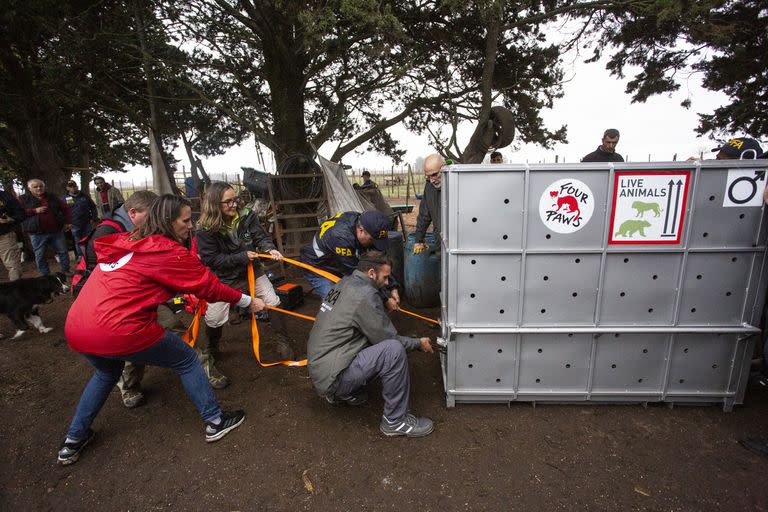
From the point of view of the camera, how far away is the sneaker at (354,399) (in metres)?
2.72

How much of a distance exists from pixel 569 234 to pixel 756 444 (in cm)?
187

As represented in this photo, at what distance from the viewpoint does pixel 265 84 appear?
31.4 ft

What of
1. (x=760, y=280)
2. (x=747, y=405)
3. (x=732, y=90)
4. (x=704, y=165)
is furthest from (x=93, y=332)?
(x=732, y=90)

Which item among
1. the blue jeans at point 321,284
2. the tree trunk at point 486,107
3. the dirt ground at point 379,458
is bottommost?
the dirt ground at point 379,458

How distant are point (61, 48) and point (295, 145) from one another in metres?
4.62

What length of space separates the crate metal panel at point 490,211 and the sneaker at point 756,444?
2029 millimetres

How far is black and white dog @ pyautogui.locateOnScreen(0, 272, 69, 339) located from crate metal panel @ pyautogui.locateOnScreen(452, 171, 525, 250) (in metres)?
5.25

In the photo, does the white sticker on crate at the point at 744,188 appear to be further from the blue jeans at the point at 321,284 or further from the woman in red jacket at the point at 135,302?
the woman in red jacket at the point at 135,302

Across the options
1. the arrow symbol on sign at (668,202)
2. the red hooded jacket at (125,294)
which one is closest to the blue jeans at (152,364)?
the red hooded jacket at (125,294)

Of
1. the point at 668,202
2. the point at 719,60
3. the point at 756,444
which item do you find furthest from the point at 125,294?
the point at 719,60

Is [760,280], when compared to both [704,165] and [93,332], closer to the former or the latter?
[704,165]

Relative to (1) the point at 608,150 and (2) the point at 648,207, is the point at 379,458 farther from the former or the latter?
(1) the point at 608,150

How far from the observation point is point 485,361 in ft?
9.22

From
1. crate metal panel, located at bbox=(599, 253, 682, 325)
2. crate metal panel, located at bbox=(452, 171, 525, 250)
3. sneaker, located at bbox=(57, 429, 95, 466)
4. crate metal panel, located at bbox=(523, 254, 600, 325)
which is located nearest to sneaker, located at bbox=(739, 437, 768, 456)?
crate metal panel, located at bbox=(599, 253, 682, 325)
